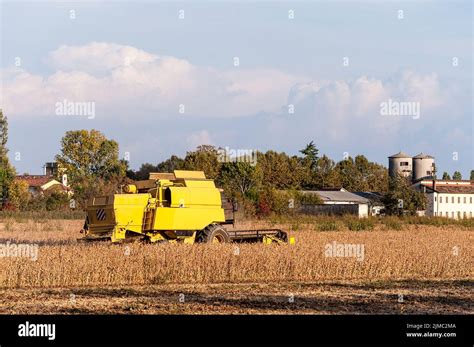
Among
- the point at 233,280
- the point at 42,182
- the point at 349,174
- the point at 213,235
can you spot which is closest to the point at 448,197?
the point at 349,174

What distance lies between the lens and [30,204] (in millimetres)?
75188

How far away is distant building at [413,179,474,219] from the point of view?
106 m

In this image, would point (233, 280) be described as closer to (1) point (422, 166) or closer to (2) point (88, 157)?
(2) point (88, 157)

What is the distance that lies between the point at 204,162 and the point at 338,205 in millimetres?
14238

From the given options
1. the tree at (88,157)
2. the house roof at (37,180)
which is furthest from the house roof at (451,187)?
the house roof at (37,180)

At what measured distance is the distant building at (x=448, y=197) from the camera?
106250 mm

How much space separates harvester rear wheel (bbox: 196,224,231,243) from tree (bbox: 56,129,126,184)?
5782cm

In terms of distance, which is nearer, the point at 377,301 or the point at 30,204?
the point at 377,301

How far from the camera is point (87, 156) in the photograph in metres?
89.8
